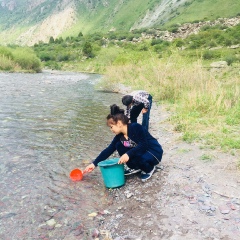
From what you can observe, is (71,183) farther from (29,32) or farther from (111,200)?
(29,32)

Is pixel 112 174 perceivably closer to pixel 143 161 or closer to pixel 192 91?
pixel 143 161

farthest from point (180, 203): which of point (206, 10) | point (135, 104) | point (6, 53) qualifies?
point (206, 10)

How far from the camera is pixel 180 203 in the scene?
400 centimetres

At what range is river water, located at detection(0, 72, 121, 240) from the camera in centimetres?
387

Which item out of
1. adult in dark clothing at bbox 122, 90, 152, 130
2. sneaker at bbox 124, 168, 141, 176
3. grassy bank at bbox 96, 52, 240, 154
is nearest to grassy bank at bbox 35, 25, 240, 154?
grassy bank at bbox 96, 52, 240, 154

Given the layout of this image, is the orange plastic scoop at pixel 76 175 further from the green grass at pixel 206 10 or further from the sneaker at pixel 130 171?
the green grass at pixel 206 10

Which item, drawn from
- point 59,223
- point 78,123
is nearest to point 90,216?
point 59,223

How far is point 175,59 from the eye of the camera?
40.3ft

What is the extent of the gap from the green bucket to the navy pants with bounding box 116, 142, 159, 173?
30 centimetres

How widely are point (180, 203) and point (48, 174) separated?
8.38 feet

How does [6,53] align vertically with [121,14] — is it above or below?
below

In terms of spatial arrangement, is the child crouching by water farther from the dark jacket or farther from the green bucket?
the green bucket

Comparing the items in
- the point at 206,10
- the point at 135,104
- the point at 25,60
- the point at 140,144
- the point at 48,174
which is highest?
the point at 206,10

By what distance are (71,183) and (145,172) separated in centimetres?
126
